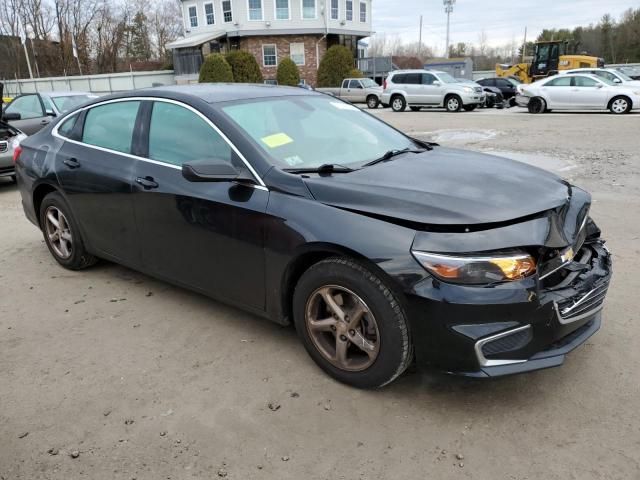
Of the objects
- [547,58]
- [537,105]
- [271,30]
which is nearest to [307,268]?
[537,105]

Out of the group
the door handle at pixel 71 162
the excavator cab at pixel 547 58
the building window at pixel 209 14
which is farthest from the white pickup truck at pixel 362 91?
the door handle at pixel 71 162

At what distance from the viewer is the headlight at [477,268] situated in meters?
2.46

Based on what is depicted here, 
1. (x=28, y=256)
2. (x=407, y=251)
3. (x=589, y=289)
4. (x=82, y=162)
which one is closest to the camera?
(x=407, y=251)

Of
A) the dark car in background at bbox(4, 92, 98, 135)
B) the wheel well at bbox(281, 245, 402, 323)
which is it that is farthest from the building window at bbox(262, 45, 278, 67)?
the wheel well at bbox(281, 245, 402, 323)

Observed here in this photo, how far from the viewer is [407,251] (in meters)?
2.54

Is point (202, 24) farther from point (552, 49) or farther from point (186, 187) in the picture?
point (186, 187)

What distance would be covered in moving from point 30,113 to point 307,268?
35.0ft

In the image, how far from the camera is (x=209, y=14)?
41.9m

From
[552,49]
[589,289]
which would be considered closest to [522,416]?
[589,289]

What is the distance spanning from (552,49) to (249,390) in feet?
105

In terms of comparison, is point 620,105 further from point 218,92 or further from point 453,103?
point 218,92

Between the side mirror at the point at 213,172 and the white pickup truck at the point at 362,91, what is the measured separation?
25.0 meters

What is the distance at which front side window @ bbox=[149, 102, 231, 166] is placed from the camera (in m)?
3.36

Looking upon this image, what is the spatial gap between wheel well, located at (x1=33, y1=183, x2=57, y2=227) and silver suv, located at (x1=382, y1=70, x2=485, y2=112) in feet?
65.4
